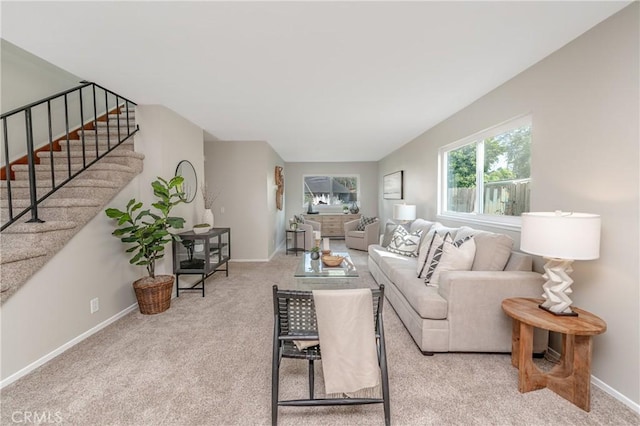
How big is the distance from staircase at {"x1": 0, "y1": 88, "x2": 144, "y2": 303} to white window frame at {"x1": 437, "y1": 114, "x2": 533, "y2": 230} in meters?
4.05

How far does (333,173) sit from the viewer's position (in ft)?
28.3

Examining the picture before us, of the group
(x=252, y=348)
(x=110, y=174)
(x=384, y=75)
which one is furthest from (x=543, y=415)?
(x=110, y=174)

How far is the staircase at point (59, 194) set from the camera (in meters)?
1.98

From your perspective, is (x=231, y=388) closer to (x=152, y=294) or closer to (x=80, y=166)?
(x=152, y=294)

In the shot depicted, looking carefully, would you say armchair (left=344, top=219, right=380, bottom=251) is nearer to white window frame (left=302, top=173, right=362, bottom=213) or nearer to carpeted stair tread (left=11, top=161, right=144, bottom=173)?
white window frame (left=302, top=173, right=362, bottom=213)

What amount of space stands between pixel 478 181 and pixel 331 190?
560 cm

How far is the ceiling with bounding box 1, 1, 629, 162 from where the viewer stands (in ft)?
5.46

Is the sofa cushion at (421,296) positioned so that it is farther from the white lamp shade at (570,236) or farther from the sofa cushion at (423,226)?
the sofa cushion at (423,226)

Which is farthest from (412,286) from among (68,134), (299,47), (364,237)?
(364,237)

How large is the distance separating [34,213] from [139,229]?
788 mm

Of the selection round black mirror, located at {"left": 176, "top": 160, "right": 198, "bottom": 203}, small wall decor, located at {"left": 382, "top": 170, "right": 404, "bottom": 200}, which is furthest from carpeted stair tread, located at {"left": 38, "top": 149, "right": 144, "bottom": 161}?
small wall decor, located at {"left": 382, "top": 170, "right": 404, "bottom": 200}

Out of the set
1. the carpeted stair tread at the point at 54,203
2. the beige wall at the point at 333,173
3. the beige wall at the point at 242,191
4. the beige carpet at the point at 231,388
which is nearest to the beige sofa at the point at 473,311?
the beige carpet at the point at 231,388

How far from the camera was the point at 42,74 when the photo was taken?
3.16 metres

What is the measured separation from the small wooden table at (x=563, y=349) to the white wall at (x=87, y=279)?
3464 mm
